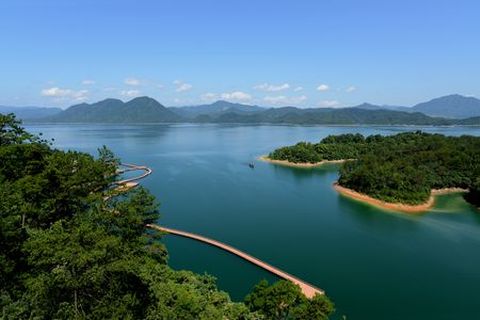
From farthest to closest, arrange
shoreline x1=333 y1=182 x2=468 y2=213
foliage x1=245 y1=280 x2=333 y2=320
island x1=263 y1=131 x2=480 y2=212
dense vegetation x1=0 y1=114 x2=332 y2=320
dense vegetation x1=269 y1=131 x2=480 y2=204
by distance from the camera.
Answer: dense vegetation x1=269 y1=131 x2=480 y2=204, island x1=263 y1=131 x2=480 y2=212, shoreline x1=333 y1=182 x2=468 y2=213, foliage x1=245 y1=280 x2=333 y2=320, dense vegetation x1=0 y1=114 x2=332 y2=320

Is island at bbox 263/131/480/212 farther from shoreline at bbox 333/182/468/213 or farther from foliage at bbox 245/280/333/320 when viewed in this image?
foliage at bbox 245/280/333/320

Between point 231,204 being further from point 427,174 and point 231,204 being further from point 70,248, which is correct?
point 70,248

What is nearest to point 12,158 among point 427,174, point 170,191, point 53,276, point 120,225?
point 120,225

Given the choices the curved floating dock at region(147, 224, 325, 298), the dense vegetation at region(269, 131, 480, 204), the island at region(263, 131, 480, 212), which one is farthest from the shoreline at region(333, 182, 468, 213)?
the curved floating dock at region(147, 224, 325, 298)

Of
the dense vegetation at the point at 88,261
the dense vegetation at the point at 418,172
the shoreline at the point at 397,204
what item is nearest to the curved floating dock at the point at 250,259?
the dense vegetation at the point at 88,261

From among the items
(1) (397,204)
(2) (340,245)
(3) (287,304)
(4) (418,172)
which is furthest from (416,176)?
(3) (287,304)

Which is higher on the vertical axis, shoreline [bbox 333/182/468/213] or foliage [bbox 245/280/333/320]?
foliage [bbox 245/280/333/320]

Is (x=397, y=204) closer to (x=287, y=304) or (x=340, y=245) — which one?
(x=340, y=245)

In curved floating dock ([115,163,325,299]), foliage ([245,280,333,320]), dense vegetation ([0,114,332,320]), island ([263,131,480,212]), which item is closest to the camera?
dense vegetation ([0,114,332,320])
